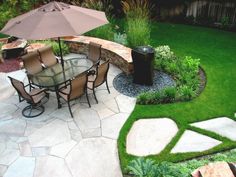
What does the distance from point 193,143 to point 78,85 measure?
280 cm

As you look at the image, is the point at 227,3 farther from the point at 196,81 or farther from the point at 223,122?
the point at 223,122

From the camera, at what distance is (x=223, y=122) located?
20.6 ft

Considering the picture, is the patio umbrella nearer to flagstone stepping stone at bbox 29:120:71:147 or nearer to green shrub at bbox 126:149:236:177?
flagstone stepping stone at bbox 29:120:71:147

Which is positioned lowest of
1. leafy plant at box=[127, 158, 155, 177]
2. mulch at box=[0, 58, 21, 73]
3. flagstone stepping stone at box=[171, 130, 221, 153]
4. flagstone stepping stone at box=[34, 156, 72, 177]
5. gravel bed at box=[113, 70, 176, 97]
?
flagstone stepping stone at box=[171, 130, 221, 153]

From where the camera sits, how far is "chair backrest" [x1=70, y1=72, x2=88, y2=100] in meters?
6.32

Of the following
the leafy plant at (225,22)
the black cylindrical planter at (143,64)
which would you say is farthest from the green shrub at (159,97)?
the leafy plant at (225,22)

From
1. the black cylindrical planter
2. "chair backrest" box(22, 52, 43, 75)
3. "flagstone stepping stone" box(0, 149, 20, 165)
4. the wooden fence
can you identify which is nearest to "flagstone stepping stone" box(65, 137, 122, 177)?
"flagstone stepping stone" box(0, 149, 20, 165)

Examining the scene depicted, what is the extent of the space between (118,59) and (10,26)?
3.44 m

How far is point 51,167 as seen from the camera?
5.34 m

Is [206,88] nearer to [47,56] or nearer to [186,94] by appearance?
[186,94]

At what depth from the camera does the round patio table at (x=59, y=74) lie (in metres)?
6.83

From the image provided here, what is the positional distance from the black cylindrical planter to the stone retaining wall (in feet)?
1.53

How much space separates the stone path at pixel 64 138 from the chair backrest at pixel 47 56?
101 centimetres

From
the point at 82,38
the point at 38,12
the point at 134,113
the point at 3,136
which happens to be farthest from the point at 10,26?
the point at 82,38
